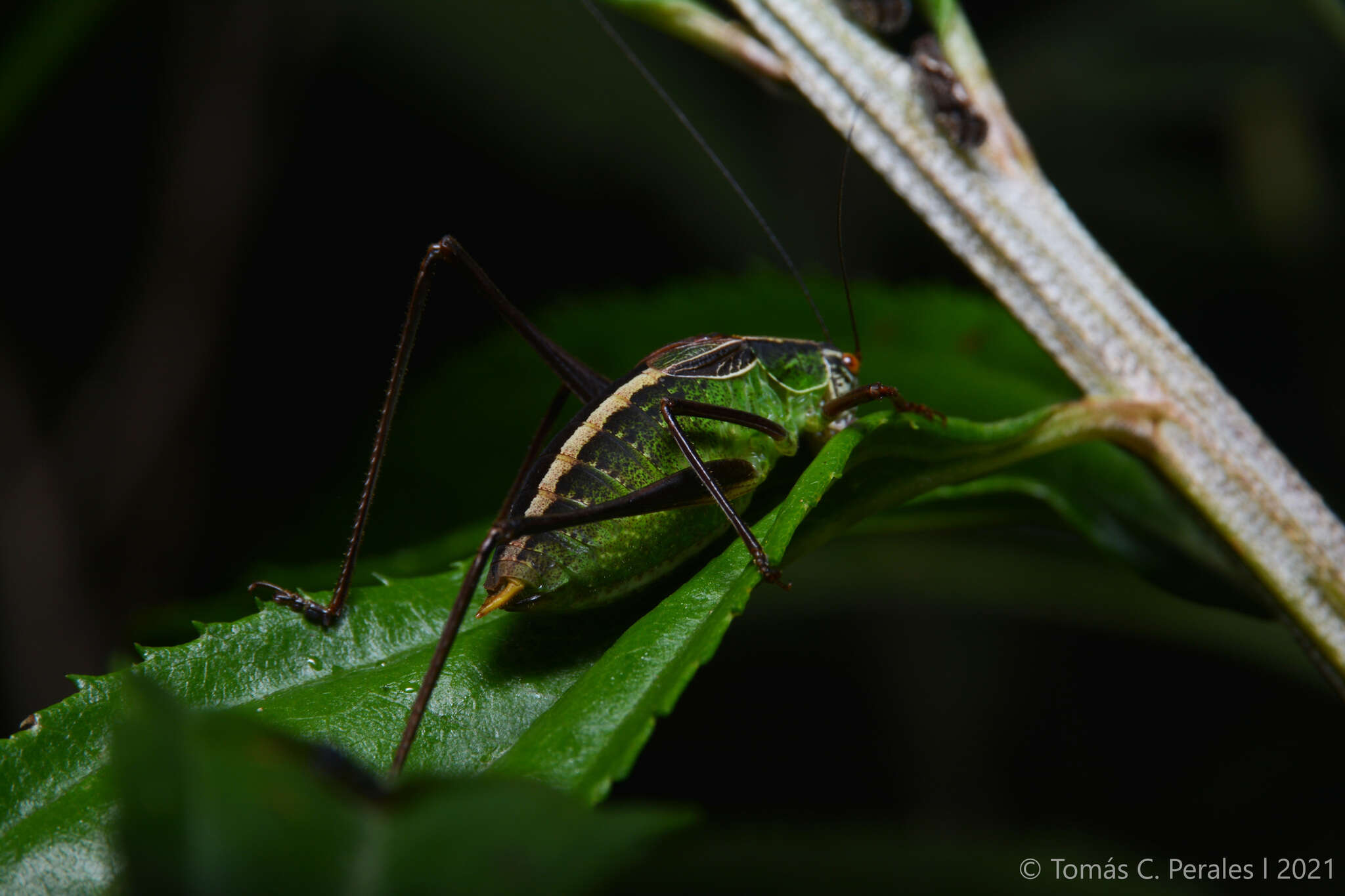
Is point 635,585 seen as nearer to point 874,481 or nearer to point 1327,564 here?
point 874,481

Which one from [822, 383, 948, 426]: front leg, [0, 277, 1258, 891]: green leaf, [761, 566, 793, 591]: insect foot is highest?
[822, 383, 948, 426]: front leg

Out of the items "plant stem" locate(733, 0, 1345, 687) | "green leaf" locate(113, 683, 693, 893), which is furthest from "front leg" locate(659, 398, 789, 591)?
"green leaf" locate(113, 683, 693, 893)

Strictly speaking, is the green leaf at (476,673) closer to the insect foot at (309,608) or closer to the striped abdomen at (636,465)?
the insect foot at (309,608)

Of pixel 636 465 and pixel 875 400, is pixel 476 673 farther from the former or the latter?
pixel 875 400

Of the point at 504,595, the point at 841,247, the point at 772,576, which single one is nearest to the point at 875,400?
the point at 841,247

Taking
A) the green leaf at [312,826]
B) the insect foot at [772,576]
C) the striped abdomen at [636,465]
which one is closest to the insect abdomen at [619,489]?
the striped abdomen at [636,465]

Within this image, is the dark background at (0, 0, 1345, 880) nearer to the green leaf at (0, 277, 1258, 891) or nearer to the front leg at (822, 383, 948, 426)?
the front leg at (822, 383, 948, 426)
